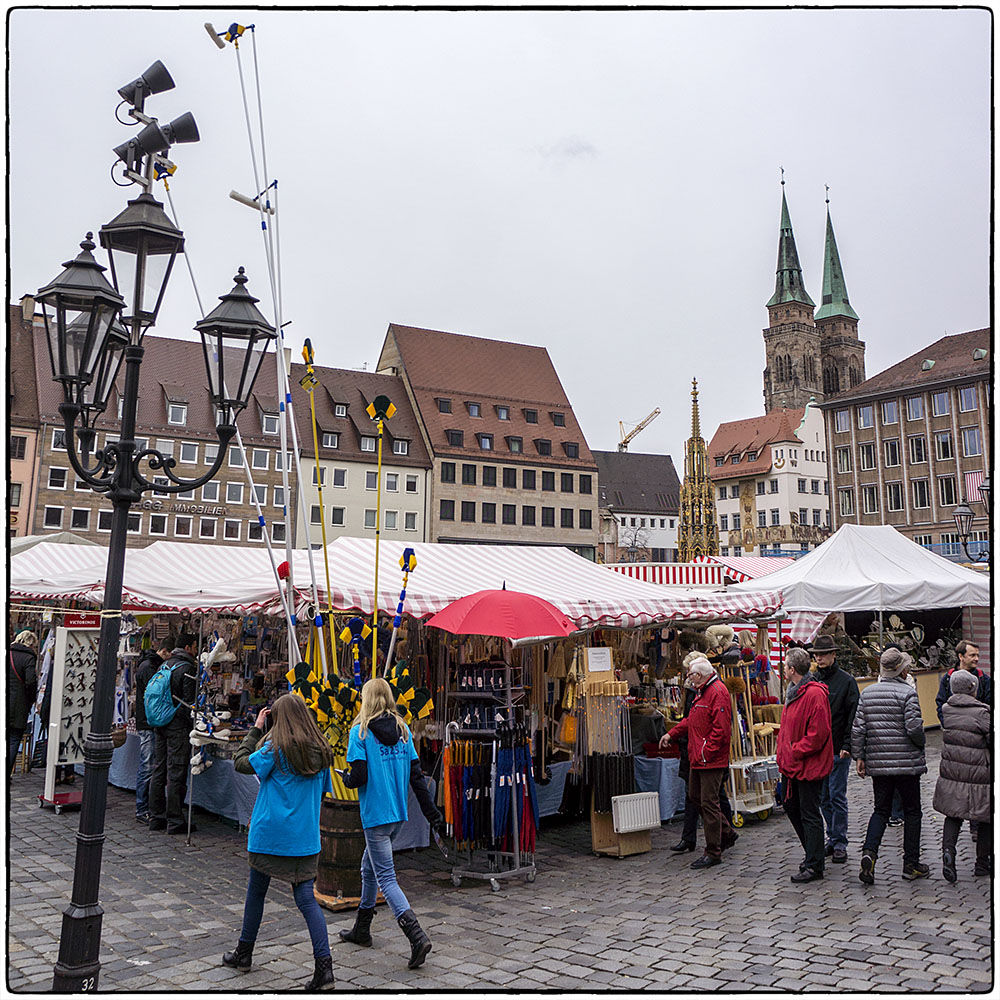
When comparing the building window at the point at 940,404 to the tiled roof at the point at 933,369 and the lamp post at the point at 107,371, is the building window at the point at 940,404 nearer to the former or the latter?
the tiled roof at the point at 933,369

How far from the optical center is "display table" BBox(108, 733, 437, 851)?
758cm

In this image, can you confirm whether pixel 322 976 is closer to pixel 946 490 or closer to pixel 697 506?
pixel 697 506

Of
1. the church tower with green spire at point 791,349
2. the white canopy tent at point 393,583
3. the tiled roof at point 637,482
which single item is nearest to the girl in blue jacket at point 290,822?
the white canopy tent at point 393,583

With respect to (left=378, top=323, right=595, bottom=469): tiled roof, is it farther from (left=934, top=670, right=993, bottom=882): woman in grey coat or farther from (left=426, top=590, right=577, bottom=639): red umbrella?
(left=934, top=670, right=993, bottom=882): woman in grey coat

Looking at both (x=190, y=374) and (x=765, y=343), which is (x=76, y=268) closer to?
(x=190, y=374)

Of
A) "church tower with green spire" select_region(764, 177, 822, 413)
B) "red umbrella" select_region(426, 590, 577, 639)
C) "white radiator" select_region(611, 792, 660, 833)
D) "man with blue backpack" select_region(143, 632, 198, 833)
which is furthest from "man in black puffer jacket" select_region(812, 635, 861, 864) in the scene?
"church tower with green spire" select_region(764, 177, 822, 413)

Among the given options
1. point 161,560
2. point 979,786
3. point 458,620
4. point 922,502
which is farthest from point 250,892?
point 922,502

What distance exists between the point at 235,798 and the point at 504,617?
341cm

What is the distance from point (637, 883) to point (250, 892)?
318 centimetres

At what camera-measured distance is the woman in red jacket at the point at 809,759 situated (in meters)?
6.53

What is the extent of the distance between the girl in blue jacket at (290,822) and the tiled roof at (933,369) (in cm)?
4848

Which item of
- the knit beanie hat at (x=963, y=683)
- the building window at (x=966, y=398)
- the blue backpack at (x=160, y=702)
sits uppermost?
the building window at (x=966, y=398)

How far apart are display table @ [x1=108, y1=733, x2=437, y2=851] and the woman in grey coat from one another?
12.4ft

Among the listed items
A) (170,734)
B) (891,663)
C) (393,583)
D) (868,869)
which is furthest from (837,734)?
(170,734)
